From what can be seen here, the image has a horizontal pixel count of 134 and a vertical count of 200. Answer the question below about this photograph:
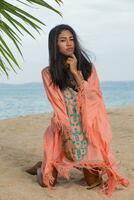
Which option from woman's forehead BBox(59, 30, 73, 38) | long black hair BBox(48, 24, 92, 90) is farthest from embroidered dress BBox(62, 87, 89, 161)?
woman's forehead BBox(59, 30, 73, 38)

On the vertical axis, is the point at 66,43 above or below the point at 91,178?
above

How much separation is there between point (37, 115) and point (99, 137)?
4880mm

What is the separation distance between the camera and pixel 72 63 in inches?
165

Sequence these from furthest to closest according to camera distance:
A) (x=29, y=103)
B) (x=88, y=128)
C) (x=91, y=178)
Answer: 1. (x=29, y=103)
2. (x=91, y=178)
3. (x=88, y=128)

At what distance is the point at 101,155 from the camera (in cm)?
421

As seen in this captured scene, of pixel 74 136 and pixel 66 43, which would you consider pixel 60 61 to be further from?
pixel 74 136

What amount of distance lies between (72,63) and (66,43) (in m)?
0.15

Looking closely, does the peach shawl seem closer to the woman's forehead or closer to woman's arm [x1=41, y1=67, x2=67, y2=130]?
woman's arm [x1=41, y1=67, x2=67, y2=130]

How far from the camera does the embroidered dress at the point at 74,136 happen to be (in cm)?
420

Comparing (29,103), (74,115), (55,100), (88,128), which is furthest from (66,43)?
(29,103)

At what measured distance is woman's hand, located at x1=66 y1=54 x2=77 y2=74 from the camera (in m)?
4.18

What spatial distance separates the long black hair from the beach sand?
763mm

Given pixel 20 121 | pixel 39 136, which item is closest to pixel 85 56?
pixel 39 136

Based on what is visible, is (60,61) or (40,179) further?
(40,179)
